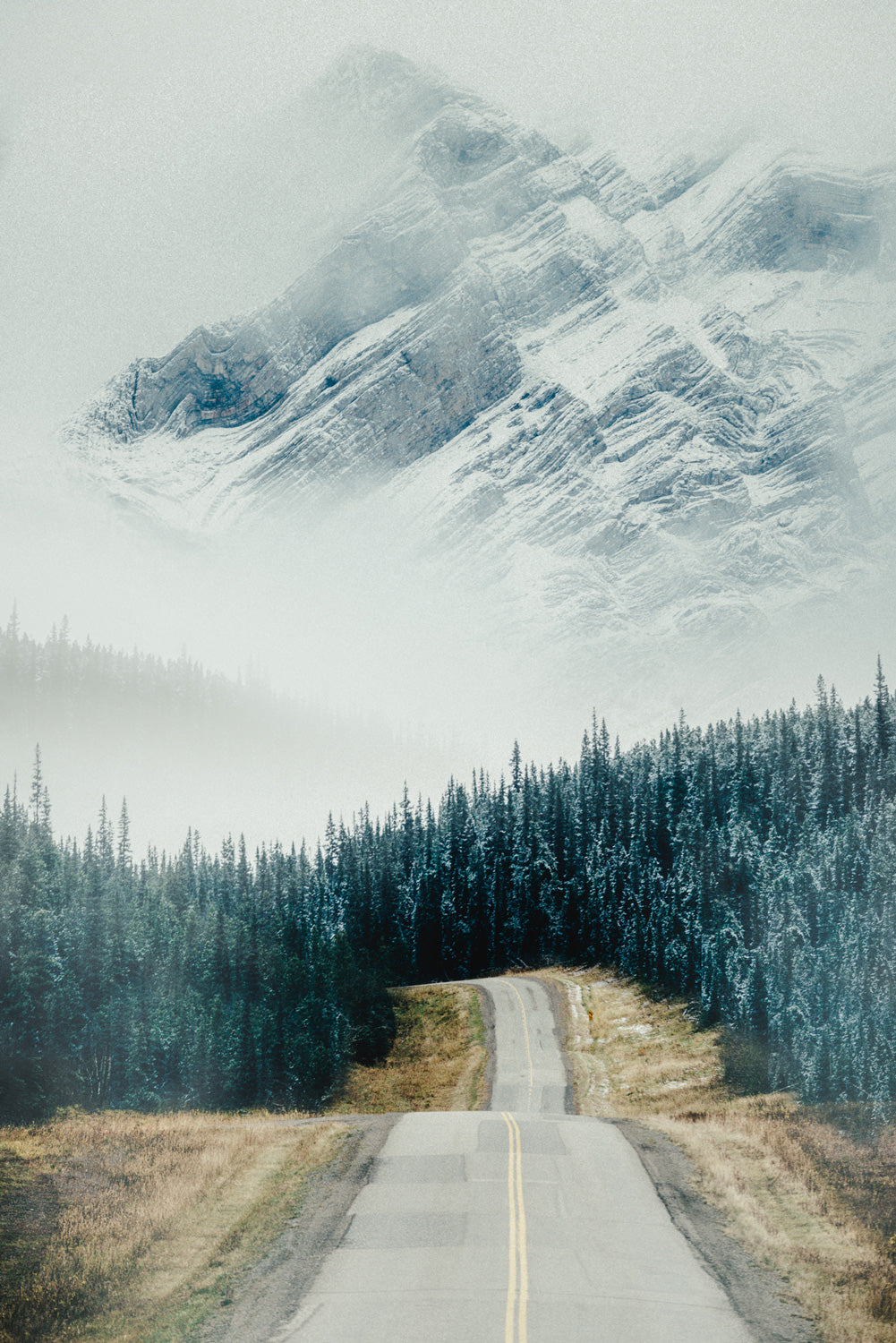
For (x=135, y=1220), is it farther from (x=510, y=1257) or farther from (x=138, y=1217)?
(x=510, y=1257)

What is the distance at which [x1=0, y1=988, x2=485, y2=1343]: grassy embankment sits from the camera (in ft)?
47.9

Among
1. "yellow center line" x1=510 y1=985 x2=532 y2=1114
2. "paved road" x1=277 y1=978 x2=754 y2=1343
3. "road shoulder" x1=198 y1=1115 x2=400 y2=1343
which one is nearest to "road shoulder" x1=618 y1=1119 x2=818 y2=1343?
"paved road" x1=277 y1=978 x2=754 y2=1343

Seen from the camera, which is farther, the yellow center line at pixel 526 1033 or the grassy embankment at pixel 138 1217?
the yellow center line at pixel 526 1033

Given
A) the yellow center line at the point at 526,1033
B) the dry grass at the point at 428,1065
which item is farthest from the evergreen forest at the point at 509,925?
the yellow center line at the point at 526,1033

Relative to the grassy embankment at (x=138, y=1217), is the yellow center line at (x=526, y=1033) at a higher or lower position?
lower

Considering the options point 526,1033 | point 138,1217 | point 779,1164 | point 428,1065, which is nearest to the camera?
point 138,1217

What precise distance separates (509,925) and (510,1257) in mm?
97596

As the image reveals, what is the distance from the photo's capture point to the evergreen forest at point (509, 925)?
4950cm

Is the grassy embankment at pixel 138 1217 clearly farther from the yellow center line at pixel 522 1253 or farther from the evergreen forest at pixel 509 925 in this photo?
the evergreen forest at pixel 509 925

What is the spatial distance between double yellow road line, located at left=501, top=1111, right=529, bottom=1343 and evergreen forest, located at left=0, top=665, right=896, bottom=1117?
54.8ft

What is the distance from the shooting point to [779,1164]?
24812 mm

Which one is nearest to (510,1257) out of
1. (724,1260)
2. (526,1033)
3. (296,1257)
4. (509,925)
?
(296,1257)

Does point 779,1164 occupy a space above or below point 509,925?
above

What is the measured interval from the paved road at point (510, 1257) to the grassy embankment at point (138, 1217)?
194 centimetres
